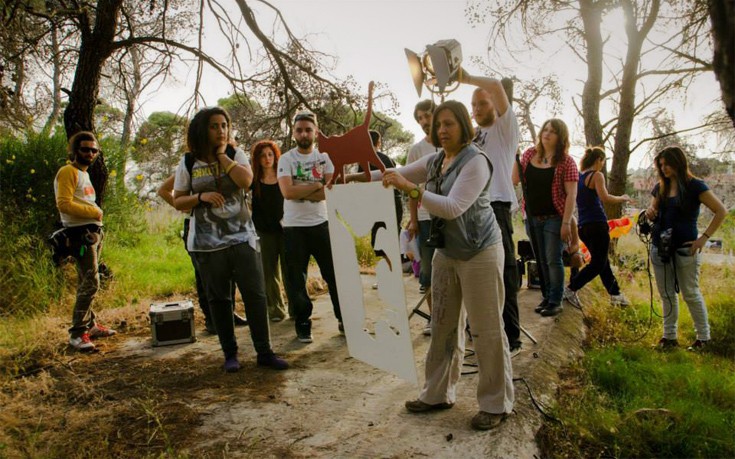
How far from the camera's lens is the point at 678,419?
2818 mm

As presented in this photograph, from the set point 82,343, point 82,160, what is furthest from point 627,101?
point 82,343

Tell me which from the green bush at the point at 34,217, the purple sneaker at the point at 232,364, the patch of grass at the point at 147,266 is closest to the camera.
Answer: the purple sneaker at the point at 232,364

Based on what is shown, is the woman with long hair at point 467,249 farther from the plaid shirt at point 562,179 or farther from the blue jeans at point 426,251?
the plaid shirt at point 562,179

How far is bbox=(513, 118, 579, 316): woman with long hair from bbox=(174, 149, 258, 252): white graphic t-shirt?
8.55ft

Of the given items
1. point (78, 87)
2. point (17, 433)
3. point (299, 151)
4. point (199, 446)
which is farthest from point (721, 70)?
point (78, 87)

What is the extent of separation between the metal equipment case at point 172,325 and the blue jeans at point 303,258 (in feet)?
2.99

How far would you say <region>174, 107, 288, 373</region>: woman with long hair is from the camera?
3.46m

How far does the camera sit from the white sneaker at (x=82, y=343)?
416 centimetres

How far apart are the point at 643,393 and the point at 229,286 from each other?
9.43 feet

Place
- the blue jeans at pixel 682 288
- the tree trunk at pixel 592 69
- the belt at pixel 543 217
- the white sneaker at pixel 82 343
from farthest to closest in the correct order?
the tree trunk at pixel 592 69 < the belt at pixel 543 217 < the blue jeans at pixel 682 288 < the white sneaker at pixel 82 343

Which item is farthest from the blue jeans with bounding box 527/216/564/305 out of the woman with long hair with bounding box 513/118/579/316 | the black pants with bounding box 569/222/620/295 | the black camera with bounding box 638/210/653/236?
the black camera with bounding box 638/210/653/236

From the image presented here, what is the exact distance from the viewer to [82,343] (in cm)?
419

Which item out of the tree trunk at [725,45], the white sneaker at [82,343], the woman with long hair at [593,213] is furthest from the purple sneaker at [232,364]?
the woman with long hair at [593,213]

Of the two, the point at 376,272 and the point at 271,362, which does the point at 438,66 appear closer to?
the point at 376,272
